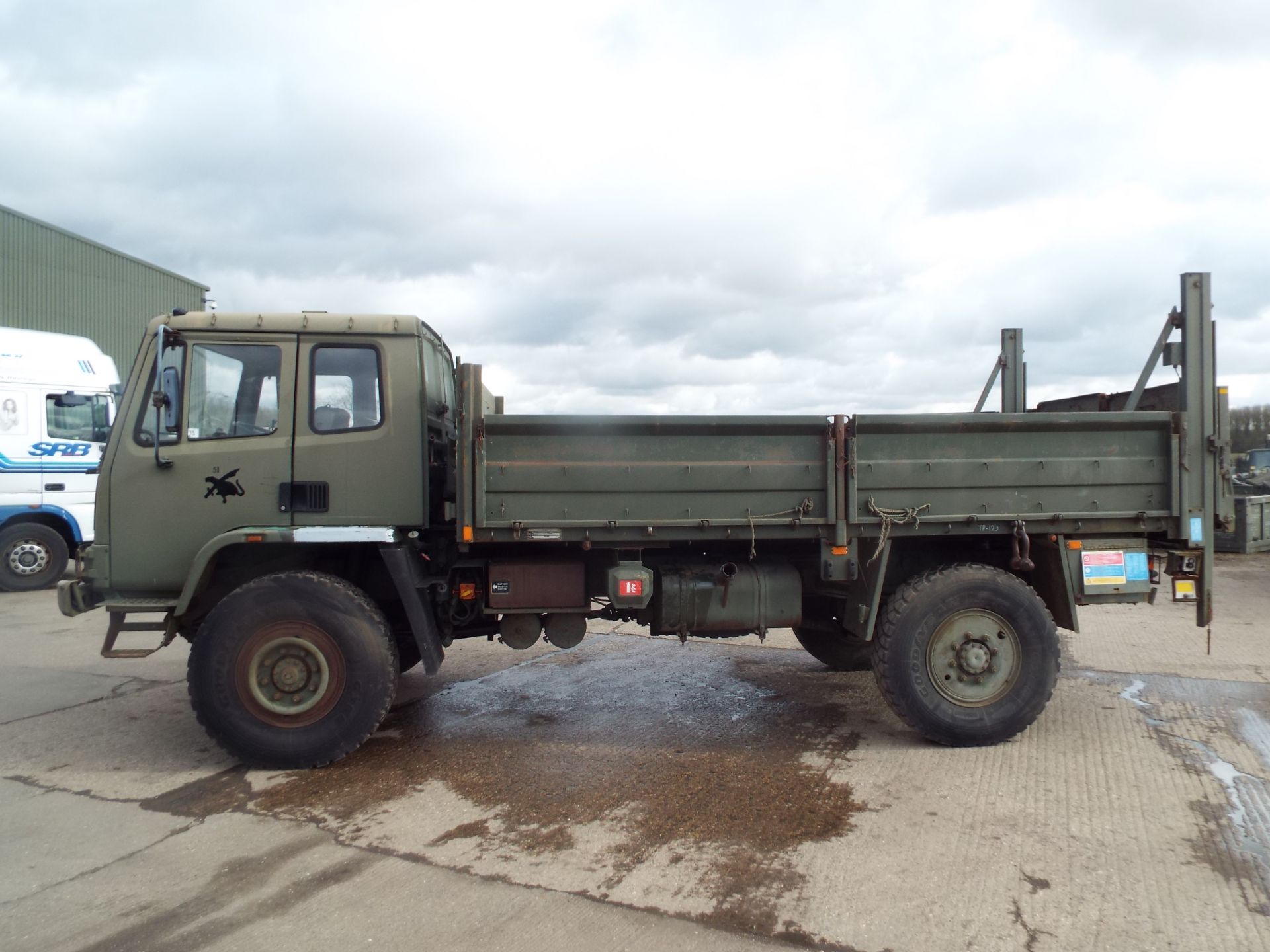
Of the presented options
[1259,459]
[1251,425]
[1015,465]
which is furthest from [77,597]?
[1251,425]

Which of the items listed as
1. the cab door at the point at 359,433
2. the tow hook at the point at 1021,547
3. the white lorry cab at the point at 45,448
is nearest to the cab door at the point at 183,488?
the cab door at the point at 359,433

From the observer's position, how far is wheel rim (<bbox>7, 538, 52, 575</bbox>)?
37.9ft

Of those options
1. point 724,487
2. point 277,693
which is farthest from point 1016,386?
point 277,693

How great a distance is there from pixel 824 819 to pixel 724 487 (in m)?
1.89

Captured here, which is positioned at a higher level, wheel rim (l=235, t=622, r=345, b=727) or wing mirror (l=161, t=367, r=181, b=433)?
wing mirror (l=161, t=367, r=181, b=433)

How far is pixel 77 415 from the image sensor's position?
11898 mm

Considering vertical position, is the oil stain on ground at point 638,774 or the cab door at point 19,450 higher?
the cab door at point 19,450

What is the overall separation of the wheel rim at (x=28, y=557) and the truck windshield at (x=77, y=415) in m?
1.50

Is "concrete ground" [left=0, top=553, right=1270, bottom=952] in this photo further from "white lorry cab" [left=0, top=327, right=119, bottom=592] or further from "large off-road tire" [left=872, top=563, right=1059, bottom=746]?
"white lorry cab" [left=0, top=327, right=119, bottom=592]

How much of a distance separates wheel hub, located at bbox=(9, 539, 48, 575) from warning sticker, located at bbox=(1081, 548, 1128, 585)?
12.7 m

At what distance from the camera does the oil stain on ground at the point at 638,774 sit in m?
3.68

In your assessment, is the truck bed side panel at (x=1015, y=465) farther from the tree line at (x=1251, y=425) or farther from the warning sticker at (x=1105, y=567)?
the tree line at (x=1251, y=425)

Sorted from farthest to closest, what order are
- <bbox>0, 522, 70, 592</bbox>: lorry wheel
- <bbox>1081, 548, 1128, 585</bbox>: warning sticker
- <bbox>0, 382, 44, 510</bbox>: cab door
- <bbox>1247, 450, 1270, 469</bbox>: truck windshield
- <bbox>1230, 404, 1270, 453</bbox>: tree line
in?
1. <bbox>1230, 404, 1270, 453</bbox>: tree line
2. <bbox>1247, 450, 1270, 469</bbox>: truck windshield
3. <bbox>0, 522, 70, 592</bbox>: lorry wheel
4. <bbox>0, 382, 44, 510</bbox>: cab door
5. <bbox>1081, 548, 1128, 585</bbox>: warning sticker

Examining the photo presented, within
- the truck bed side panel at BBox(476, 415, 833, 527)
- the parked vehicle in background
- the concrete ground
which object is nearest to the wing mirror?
the truck bed side panel at BBox(476, 415, 833, 527)
